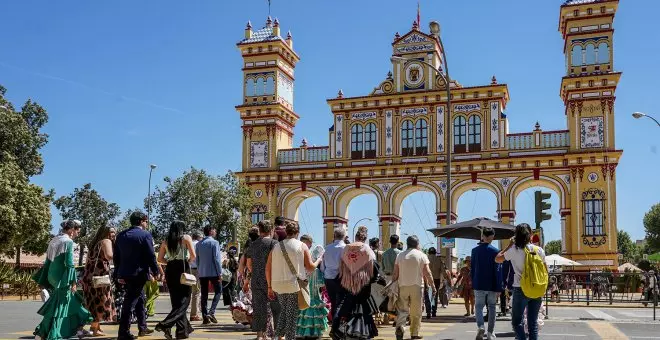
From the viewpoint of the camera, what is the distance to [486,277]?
41.1ft

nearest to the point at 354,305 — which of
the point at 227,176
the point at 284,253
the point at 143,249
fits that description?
the point at 284,253

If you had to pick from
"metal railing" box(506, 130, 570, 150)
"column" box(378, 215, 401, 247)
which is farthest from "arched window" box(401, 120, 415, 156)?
"metal railing" box(506, 130, 570, 150)

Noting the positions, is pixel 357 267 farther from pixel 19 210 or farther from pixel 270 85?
pixel 270 85

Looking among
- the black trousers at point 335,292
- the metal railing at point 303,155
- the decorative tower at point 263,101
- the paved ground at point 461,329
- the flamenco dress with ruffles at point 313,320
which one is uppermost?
the decorative tower at point 263,101

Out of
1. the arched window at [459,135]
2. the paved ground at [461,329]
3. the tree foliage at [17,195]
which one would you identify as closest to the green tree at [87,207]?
the tree foliage at [17,195]

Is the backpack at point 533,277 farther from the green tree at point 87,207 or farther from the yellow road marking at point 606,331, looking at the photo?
the green tree at point 87,207

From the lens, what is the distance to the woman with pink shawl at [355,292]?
12.7 metres

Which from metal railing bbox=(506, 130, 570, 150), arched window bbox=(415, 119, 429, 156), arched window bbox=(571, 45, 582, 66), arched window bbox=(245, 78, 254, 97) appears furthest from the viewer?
arched window bbox=(245, 78, 254, 97)

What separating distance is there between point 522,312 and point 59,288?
21.5 feet

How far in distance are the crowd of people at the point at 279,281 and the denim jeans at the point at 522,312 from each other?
0.04ft

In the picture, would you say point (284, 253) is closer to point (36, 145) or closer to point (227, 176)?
point (227, 176)

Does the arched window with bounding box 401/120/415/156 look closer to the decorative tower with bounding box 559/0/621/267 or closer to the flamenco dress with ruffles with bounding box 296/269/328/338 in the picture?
the decorative tower with bounding box 559/0/621/267

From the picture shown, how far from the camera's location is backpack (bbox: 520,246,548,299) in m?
10.8

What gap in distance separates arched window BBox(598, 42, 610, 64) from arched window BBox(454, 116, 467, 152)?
7662mm
